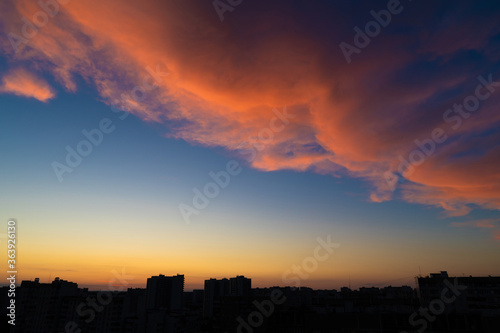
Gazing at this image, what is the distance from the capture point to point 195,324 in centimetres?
8444

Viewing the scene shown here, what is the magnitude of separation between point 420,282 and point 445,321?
21458 mm

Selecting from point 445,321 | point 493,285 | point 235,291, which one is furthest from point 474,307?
point 235,291

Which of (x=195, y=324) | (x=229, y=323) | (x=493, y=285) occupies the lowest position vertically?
(x=195, y=324)

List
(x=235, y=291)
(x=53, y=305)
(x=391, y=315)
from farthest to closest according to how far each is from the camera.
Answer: (x=235, y=291) → (x=53, y=305) → (x=391, y=315)

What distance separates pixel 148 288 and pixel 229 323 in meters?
74.2

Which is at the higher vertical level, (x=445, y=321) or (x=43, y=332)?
(x=445, y=321)

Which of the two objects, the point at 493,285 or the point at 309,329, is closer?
the point at 309,329

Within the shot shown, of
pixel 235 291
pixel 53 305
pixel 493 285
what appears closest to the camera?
pixel 493 285

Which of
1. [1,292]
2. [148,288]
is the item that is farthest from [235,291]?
[1,292]

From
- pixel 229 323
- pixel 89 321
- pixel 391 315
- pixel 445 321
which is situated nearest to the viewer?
pixel 445 321

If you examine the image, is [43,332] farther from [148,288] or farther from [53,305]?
[148,288]

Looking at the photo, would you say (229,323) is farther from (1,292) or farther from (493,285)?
(1,292)

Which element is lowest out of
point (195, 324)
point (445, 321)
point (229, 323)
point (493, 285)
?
point (195, 324)

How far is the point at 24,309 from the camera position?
238ft
